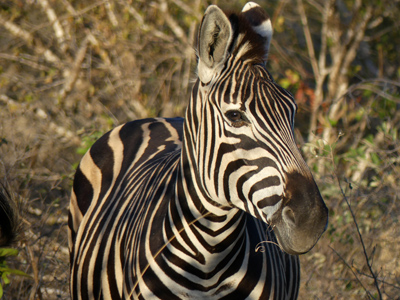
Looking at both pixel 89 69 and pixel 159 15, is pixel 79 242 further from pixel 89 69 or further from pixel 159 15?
pixel 159 15

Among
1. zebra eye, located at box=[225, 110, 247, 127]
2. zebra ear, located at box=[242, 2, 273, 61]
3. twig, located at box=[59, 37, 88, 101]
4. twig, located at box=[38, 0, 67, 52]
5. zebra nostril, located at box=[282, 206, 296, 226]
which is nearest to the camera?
zebra nostril, located at box=[282, 206, 296, 226]

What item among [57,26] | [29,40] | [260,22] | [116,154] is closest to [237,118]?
[260,22]

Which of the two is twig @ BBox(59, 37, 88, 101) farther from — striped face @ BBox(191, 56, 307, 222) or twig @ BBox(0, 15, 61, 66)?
striped face @ BBox(191, 56, 307, 222)

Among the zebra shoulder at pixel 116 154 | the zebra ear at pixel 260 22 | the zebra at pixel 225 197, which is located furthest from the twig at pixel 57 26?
the zebra ear at pixel 260 22

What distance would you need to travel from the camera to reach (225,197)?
2.42 m

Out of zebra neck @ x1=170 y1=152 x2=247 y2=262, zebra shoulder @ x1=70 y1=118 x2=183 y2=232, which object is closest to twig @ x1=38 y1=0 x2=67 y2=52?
zebra shoulder @ x1=70 y1=118 x2=183 y2=232

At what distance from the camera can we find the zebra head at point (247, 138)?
7.08ft

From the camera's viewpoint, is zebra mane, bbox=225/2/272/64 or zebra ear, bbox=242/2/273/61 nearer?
zebra mane, bbox=225/2/272/64

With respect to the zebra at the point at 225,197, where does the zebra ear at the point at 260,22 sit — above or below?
above

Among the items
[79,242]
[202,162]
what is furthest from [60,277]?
[202,162]

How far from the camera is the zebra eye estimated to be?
2336mm

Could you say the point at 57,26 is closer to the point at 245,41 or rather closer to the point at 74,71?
the point at 74,71

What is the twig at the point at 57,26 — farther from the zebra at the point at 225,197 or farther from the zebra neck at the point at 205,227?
the zebra neck at the point at 205,227

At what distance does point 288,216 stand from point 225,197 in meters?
0.34
